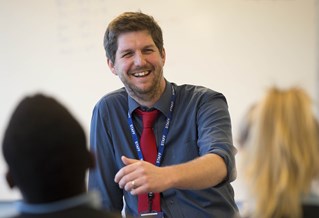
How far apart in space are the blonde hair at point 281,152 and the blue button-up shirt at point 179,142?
53 centimetres

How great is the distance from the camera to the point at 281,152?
38.9 inches

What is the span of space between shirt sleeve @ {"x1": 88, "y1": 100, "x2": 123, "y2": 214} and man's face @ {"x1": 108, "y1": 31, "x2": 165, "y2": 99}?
0.19 m

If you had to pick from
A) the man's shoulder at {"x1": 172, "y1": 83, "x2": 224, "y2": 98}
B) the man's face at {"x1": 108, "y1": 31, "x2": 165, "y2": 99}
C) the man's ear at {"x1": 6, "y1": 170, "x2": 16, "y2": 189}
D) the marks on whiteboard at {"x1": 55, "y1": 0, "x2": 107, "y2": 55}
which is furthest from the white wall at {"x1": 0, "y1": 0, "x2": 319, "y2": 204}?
the man's ear at {"x1": 6, "y1": 170, "x2": 16, "y2": 189}

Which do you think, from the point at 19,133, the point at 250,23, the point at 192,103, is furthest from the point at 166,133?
the point at 250,23

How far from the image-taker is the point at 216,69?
2.75 metres

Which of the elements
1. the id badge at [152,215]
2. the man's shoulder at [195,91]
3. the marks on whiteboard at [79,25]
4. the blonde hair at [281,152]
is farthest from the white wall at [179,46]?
the blonde hair at [281,152]

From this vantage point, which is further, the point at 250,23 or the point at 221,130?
the point at 250,23

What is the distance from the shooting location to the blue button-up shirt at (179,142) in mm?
1685

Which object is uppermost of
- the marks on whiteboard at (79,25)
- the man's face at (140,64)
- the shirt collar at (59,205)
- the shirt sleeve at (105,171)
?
the marks on whiteboard at (79,25)

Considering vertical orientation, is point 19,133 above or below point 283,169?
above

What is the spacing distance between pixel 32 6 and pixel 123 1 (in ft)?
2.38

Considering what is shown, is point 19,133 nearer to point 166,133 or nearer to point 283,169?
point 283,169

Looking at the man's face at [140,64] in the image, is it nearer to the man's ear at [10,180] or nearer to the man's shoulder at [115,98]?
the man's shoulder at [115,98]

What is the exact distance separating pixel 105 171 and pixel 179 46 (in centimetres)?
122
